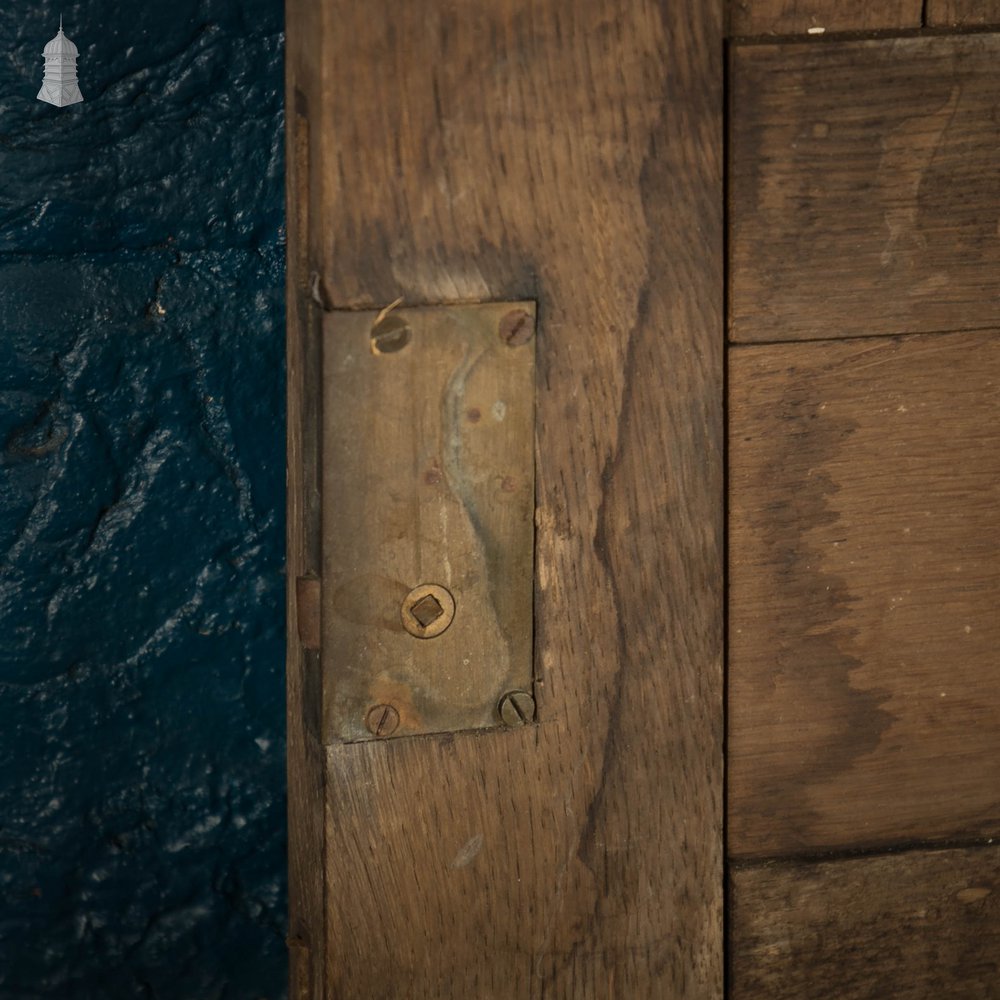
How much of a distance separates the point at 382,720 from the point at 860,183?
383mm

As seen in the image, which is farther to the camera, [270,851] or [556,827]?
[270,851]

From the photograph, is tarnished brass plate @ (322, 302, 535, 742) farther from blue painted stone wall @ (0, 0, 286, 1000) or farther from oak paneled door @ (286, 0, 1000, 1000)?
blue painted stone wall @ (0, 0, 286, 1000)

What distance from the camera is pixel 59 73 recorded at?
1.15m

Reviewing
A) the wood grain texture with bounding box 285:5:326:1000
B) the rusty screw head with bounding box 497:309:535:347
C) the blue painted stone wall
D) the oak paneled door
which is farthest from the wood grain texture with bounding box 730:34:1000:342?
the blue painted stone wall

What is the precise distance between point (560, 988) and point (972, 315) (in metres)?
0.44

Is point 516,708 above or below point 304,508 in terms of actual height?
below

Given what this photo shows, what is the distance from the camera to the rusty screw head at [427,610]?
698mm

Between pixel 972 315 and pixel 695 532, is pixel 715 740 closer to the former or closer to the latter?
pixel 695 532

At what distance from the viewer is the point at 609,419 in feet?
2.36

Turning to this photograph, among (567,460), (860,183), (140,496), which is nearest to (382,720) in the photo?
(567,460)

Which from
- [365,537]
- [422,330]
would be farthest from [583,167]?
[365,537]

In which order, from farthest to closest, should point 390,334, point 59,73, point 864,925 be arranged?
point 59,73 → point 864,925 → point 390,334

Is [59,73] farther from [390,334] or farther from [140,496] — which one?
[390,334]

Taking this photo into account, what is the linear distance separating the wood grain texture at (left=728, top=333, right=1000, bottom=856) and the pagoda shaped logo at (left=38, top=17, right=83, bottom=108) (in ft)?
2.32
